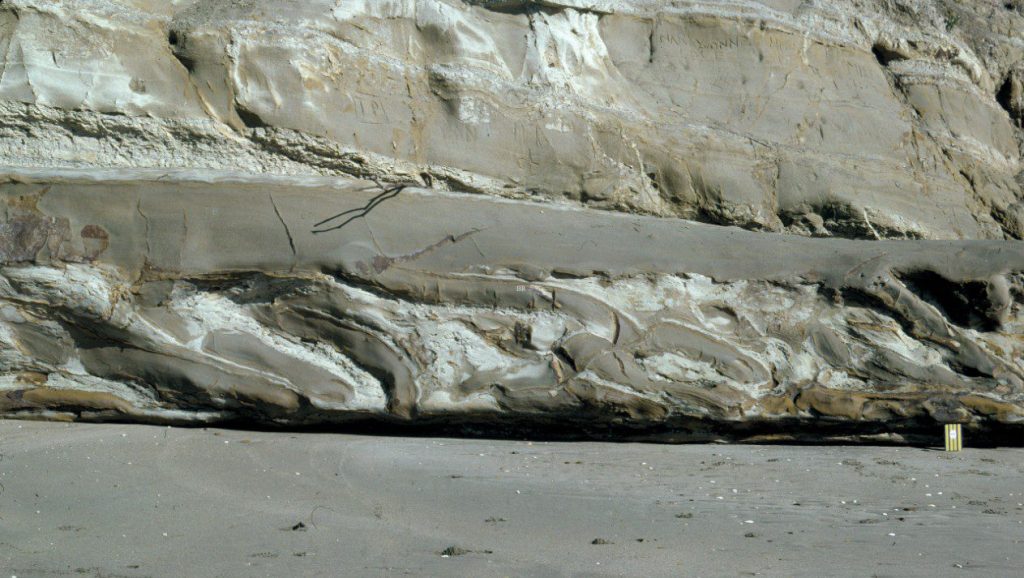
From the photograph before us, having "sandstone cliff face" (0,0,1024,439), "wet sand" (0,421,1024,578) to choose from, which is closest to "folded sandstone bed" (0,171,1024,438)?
"sandstone cliff face" (0,0,1024,439)

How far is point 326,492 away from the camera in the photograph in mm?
3506

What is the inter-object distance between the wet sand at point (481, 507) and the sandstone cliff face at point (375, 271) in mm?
219

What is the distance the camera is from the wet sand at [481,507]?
275 cm

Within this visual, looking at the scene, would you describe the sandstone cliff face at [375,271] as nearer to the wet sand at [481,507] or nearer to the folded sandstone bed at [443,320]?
the folded sandstone bed at [443,320]

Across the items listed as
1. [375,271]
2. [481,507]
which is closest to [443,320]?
[375,271]

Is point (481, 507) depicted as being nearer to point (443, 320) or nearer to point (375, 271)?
point (443, 320)

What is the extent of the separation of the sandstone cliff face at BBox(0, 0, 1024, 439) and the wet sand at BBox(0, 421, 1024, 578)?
0.22 metres

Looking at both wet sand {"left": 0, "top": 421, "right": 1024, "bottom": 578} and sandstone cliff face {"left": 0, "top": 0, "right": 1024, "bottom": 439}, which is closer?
wet sand {"left": 0, "top": 421, "right": 1024, "bottom": 578}

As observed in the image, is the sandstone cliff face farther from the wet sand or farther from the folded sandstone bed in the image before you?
the wet sand

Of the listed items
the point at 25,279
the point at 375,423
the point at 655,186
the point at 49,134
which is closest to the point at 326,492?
the point at 375,423

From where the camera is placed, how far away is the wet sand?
275 centimetres

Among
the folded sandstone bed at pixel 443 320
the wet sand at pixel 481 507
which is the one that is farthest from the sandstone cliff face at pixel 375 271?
the wet sand at pixel 481 507

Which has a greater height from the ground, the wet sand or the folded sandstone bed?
the folded sandstone bed

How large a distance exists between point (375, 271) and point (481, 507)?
1.47m
